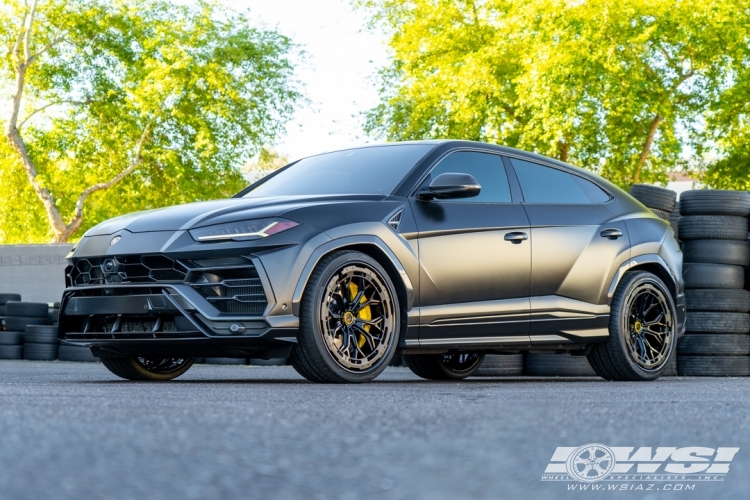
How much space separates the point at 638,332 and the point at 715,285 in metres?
1.71

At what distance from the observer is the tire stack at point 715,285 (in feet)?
32.9

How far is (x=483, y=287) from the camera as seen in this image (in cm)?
756

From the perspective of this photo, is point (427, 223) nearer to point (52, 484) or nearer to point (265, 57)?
point (52, 484)

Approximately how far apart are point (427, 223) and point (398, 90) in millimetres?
29002

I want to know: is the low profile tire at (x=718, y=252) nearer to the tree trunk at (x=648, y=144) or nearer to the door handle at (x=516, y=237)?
the door handle at (x=516, y=237)

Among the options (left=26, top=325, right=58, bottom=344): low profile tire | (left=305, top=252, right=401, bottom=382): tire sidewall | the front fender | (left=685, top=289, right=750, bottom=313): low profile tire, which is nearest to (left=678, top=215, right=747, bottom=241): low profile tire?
(left=685, top=289, right=750, bottom=313): low profile tire

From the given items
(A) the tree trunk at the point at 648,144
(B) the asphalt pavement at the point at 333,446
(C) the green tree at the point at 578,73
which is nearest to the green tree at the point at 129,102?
(C) the green tree at the point at 578,73

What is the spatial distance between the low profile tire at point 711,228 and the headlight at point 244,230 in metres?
4.75

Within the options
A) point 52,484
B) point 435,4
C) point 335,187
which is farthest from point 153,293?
point 435,4

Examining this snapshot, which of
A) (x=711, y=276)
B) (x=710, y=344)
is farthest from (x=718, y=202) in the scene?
(x=710, y=344)

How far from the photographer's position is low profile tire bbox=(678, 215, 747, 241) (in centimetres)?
1010

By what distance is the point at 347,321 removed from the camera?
22.5 feet

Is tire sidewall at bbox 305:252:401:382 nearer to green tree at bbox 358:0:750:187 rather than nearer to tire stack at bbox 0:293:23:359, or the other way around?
tire stack at bbox 0:293:23:359

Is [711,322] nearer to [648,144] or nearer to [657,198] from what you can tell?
[657,198]
